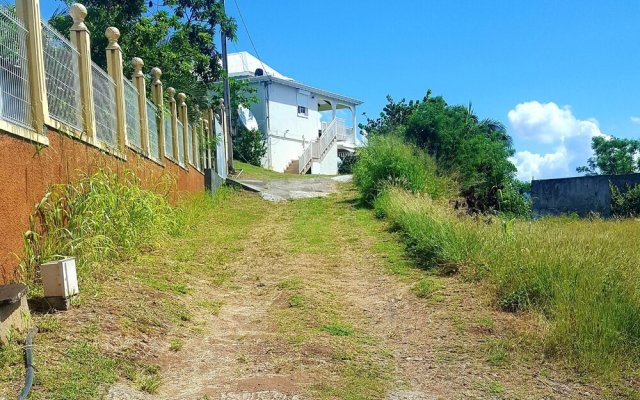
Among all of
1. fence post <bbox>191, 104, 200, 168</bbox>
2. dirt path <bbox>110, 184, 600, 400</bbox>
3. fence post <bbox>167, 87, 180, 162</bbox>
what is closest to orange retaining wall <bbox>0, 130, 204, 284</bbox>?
dirt path <bbox>110, 184, 600, 400</bbox>

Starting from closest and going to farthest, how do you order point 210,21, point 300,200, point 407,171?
point 407,171
point 300,200
point 210,21

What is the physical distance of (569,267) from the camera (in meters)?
5.09

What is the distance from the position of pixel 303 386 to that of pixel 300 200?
11.8m

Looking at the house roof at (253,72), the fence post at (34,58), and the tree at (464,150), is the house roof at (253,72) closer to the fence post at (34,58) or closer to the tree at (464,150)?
the tree at (464,150)

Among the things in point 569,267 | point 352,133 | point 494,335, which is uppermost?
point 352,133

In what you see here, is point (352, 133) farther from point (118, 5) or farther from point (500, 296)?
point (500, 296)

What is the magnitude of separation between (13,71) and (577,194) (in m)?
19.9

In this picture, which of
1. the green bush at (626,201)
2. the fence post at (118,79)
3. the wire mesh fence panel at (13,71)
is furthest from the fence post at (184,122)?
the green bush at (626,201)

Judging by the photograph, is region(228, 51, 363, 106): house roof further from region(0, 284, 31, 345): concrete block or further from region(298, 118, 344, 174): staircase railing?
region(0, 284, 31, 345): concrete block

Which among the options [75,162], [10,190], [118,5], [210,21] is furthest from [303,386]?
[210,21]

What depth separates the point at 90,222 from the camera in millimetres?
5316

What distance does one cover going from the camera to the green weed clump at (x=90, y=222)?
4.69 m

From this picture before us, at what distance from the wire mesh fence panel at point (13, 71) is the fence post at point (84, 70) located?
1434mm

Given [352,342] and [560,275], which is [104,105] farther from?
[560,275]
